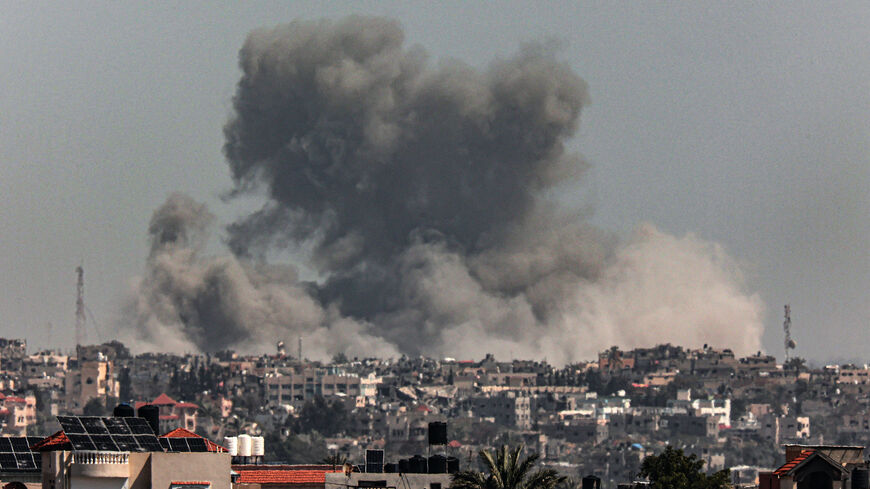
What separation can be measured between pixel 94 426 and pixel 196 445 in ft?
9.79

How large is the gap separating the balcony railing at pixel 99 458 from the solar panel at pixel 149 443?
35.3 inches

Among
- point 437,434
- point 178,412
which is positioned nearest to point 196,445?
point 437,434

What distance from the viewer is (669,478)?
151 feet

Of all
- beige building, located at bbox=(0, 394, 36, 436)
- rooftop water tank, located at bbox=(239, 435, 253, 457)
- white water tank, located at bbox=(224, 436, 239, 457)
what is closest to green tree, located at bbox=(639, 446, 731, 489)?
rooftop water tank, located at bbox=(239, 435, 253, 457)

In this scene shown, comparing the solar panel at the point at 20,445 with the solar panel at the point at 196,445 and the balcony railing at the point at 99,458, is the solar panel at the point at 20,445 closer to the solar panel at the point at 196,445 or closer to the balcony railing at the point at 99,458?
the solar panel at the point at 196,445

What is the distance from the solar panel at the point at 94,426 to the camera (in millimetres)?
33125

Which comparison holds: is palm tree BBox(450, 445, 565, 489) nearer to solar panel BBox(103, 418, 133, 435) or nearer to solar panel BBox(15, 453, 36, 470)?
solar panel BBox(15, 453, 36, 470)

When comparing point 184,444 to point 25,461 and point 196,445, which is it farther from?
point 25,461

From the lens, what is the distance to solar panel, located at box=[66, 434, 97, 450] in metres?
32.6

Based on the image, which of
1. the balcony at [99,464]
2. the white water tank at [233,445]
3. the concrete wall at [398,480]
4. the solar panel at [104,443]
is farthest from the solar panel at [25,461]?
the white water tank at [233,445]

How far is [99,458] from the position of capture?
32312 mm

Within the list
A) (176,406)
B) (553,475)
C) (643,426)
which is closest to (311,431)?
(176,406)

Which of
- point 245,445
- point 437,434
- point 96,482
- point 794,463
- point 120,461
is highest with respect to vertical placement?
point 245,445

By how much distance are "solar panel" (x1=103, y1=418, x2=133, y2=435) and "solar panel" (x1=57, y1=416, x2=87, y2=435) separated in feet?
1.27
